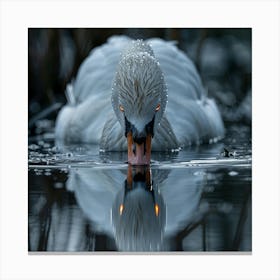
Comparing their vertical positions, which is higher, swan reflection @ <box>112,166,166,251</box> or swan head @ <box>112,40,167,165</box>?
swan head @ <box>112,40,167,165</box>

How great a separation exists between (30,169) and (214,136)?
276 centimetres

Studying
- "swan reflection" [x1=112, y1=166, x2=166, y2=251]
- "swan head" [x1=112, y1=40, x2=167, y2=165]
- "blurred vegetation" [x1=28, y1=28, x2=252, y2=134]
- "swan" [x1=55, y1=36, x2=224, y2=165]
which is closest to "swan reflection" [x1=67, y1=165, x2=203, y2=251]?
"swan reflection" [x1=112, y1=166, x2=166, y2=251]

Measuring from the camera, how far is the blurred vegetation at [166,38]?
1073 centimetres

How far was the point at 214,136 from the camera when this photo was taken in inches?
451

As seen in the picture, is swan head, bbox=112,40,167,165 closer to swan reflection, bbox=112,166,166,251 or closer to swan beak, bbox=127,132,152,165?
swan beak, bbox=127,132,152,165

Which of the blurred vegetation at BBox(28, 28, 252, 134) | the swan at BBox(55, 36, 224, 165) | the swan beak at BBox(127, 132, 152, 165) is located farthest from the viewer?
the blurred vegetation at BBox(28, 28, 252, 134)

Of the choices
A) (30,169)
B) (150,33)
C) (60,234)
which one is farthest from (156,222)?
(150,33)

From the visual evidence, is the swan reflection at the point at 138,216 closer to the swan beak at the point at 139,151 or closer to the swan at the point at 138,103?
the swan beak at the point at 139,151

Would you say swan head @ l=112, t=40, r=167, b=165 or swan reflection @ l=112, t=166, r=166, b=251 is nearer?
swan reflection @ l=112, t=166, r=166, b=251

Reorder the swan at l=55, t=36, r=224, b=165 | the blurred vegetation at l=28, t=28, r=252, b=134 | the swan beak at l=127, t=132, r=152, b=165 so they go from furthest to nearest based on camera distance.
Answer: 1. the blurred vegetation at l=28, t=28, r=252, b=134
2. the swan at l=55, t=36, r=224, b=165
3. the swan beak at l=127, t=132, r=152, b=165

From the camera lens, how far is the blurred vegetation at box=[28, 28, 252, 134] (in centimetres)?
1073

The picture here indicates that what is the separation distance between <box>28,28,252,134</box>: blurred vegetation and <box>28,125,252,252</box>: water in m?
1.28

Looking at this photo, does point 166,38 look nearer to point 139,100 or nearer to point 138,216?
point 139,100
